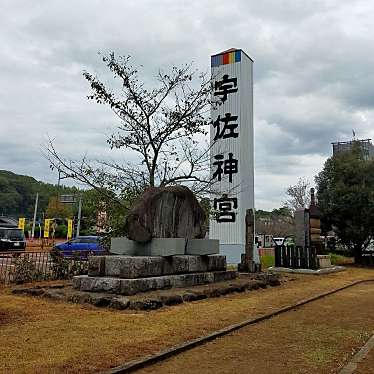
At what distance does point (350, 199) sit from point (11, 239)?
17669 millimetres

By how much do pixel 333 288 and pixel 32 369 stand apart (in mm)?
9686

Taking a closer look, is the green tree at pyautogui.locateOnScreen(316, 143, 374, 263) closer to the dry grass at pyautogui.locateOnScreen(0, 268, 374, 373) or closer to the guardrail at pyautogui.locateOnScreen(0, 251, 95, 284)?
the guardrail at pyautogui.locateOnScreen(0, 251, 95, 284)

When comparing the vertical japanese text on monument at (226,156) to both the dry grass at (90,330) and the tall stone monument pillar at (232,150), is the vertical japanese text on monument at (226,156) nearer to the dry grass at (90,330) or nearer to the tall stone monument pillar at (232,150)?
the tall stone monument pillar at (232,150)

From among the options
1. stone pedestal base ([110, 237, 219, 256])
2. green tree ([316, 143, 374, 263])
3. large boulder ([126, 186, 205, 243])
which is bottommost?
stone pedestal base ([110, 237, 219, 256])

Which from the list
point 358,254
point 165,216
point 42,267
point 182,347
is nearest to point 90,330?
point 182,347

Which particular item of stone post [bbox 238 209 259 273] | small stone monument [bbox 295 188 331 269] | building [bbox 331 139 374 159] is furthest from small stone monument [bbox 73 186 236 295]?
building [bbox 331 139 374 159]

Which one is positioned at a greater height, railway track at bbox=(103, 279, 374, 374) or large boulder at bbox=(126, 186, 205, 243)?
large boulder at bbox=(126, 186, 205, 243)

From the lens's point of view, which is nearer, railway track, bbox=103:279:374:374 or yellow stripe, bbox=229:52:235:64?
railway track, bbox=103:279:374:374

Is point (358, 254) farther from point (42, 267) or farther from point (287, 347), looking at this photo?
point (287, 347)

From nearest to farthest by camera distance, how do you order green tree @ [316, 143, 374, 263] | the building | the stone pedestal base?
the stone pedestal base, green tree @ [316, 143, 374, 263], the building

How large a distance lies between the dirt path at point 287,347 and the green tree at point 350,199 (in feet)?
50.3

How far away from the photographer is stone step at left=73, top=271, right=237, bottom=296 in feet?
26.1

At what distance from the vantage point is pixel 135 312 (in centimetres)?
694

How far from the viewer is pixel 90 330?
554 centimetres
